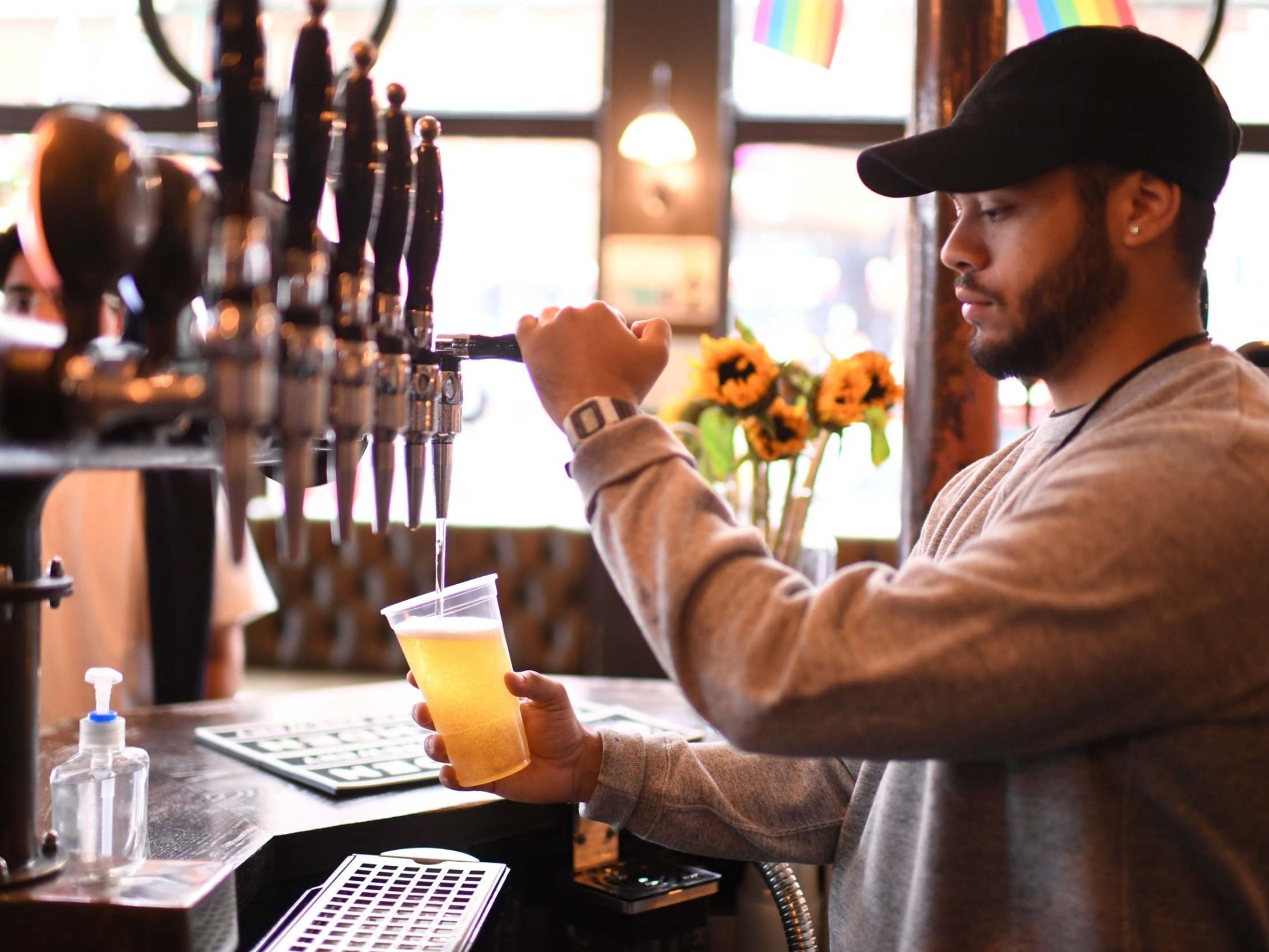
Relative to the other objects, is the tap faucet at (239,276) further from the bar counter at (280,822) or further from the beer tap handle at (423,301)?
the bar counter at (280,822)

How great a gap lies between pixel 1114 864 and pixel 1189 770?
0.30 ft

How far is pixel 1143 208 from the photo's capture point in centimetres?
102

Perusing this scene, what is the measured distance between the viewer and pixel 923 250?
206cm

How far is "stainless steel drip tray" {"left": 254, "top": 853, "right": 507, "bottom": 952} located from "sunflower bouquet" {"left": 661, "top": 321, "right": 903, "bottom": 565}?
44.8 inches

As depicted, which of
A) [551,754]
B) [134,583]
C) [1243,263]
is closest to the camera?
[551,754]

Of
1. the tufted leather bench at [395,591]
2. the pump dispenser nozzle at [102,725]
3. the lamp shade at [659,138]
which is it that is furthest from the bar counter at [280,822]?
the lamp shade at [659,138]

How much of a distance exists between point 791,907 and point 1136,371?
2.53ft

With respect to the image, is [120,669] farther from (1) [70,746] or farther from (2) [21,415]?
(2) [21,415]

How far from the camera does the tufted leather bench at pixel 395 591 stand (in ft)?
12.9

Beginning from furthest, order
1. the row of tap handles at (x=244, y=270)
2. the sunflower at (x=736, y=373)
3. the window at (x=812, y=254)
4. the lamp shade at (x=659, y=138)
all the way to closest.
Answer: the window at (x=812, y=254)
the lamp shade at (x=659, y=138)
the sunflower at (x=736, y=373)
the row of tap handles at (x=244, y=270)

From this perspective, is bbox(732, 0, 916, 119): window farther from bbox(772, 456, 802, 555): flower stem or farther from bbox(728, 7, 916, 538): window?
bbox(772, 456, 802, 555): flower stem

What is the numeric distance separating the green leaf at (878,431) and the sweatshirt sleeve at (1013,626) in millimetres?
1309

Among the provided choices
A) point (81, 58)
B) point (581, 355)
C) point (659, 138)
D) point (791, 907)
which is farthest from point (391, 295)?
point (81, 58)

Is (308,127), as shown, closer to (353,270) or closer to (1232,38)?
(353,270)
